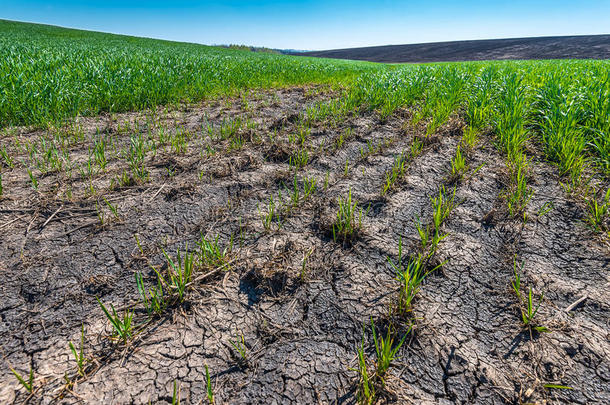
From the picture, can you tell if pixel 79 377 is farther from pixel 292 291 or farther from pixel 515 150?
pixel 515 150

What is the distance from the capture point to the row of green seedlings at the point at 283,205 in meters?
2.06

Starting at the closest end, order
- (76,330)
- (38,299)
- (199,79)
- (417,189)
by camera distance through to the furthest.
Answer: (76,330) → (38,299) → (417,189) → (199,79)

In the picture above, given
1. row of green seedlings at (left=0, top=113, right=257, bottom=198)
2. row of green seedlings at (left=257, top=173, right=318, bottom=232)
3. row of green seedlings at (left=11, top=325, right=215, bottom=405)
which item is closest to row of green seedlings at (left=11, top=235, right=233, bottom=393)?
row of green seedlings at (left=11, top=325, right=215, bottom=405)

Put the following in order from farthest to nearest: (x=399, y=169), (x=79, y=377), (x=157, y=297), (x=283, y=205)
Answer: (x=399, y=169) < (x=283, y=205) < (x=157, y=297) < (x=79, y=377)

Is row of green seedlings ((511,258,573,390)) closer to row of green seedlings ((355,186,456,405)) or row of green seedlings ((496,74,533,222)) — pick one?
row of green seedlings ((355,186,456,405))

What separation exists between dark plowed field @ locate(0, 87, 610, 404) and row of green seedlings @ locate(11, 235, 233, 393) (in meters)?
0.02

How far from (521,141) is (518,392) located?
9.34 ft

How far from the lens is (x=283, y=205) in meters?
2.28

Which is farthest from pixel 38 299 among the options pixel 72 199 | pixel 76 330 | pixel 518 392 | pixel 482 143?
pixel 482 143

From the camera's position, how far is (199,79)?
6.31 m

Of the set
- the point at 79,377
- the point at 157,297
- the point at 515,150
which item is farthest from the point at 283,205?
the point at 515,150

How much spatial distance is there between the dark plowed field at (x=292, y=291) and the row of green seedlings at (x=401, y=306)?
0.04 meters

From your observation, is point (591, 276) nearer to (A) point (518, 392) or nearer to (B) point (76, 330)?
(A) point (518, 392)

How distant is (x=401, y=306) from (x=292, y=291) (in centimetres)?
56
